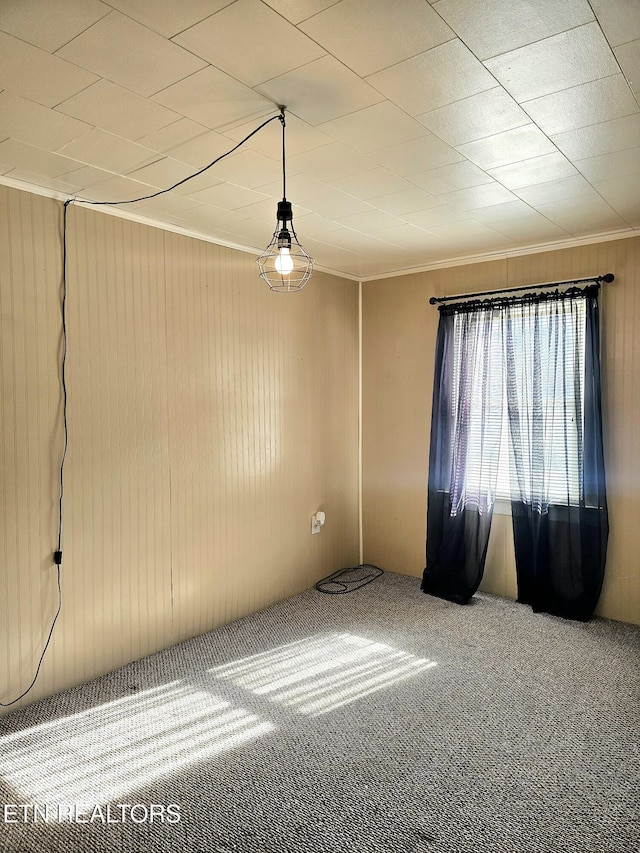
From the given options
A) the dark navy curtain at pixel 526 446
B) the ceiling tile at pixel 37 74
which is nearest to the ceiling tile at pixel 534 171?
the dark navy curtain at pixel 526 446

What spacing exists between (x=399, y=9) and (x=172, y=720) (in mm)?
2955

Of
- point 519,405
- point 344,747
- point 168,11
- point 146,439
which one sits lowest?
point 344,747

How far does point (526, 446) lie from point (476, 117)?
2512mm

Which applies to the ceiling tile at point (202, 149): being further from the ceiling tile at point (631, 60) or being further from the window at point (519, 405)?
the window at point (519, 405)

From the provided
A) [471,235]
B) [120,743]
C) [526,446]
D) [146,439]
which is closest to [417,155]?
[471,235]

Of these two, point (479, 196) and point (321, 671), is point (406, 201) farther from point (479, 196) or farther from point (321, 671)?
point (321, 671)

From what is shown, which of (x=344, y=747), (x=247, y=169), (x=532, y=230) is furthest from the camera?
(x=532, y=230)

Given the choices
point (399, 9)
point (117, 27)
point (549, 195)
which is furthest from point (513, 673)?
point (117, 27)

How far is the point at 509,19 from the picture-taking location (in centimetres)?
167

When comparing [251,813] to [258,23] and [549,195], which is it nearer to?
[258,23]

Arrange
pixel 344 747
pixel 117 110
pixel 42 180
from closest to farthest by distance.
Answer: pixel 117 110, pixel 344 747, pixel 42 180

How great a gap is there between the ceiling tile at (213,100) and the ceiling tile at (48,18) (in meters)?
0.37

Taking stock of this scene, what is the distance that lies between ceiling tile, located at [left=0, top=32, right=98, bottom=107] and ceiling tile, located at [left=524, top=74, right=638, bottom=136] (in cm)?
159

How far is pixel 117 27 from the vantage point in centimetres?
168
